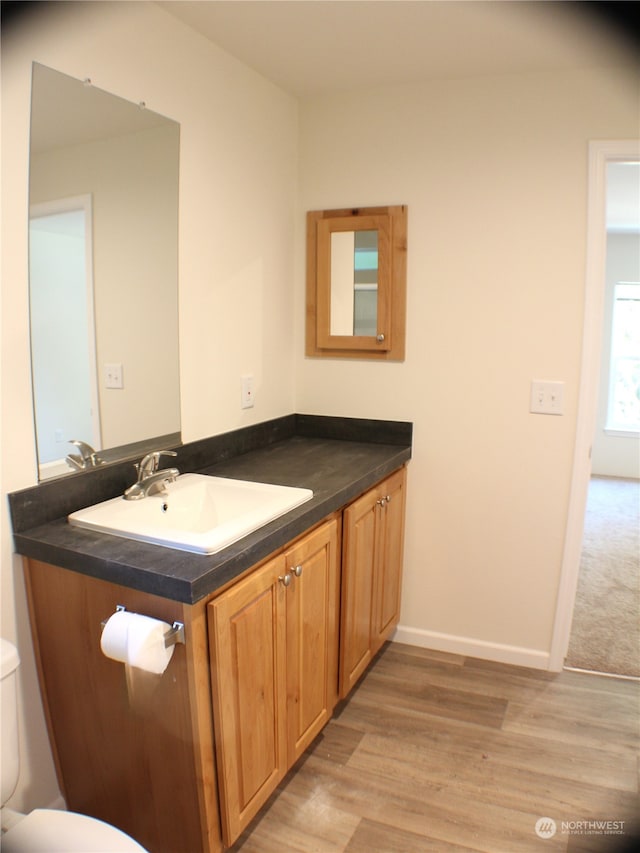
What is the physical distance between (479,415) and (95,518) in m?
1.53

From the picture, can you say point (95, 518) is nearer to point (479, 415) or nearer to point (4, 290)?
point (4, 290)

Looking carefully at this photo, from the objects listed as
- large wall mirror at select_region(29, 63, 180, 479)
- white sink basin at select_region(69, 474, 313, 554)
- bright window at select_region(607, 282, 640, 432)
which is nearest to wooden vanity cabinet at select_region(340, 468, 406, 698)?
white sink basin at select_region(69, 474, 313, 554)

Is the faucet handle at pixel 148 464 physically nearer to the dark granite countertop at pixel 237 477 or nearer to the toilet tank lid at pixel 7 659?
the dark granite countertop at pixel 237 477

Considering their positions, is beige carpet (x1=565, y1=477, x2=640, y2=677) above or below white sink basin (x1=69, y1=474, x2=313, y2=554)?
below

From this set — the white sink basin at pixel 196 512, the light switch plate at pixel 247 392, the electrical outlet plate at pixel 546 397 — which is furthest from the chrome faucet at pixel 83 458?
the electrical outlet plate at pixel 546 397

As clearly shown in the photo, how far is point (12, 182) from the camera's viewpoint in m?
1.36

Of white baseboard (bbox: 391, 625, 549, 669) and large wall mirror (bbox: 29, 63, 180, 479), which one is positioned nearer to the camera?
large wall mirror (bbox: 29, 63, 180, 479)

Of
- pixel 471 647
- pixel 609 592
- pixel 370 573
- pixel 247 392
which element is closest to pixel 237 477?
pixel 247 392

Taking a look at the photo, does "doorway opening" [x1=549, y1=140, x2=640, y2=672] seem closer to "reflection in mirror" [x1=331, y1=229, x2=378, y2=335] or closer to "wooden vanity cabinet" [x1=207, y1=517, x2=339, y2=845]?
"reflection in mirror" [x1=331, y1=229, x2=378, y2=335]

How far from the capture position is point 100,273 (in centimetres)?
165

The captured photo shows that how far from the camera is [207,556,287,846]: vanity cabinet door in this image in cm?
134

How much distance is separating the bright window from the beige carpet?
108 centimetres

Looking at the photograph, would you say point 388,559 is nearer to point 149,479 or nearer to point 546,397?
point 546,397

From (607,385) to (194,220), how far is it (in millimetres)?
4842
